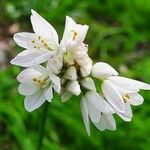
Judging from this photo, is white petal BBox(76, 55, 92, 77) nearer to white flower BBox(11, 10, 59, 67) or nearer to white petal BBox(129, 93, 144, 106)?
white flower BBox(11, 10, 59, 67)

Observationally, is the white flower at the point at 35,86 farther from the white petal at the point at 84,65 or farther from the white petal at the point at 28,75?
the white petal at the point at 84,65

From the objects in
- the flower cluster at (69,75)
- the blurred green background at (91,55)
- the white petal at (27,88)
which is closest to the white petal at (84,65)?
the flower cluster at (69,75)

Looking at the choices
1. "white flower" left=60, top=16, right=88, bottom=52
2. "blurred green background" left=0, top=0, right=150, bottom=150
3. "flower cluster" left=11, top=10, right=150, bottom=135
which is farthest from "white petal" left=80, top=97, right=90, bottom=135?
"blurred green background" left=0, top=0, right=150, bottom=150

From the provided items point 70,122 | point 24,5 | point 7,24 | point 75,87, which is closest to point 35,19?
point 75,87

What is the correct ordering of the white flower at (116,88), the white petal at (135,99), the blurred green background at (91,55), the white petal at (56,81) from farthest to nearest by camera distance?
the blurred green background at (91,55) → the white petal at (135,99) → the white flower at (116,88) → the white petal at (56,81)

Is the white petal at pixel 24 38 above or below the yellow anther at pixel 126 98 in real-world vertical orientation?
above

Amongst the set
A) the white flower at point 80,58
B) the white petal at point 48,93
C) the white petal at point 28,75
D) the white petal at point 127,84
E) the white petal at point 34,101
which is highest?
the white flower at point 80,58

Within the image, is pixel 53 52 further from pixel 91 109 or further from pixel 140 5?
pixel 140 5
